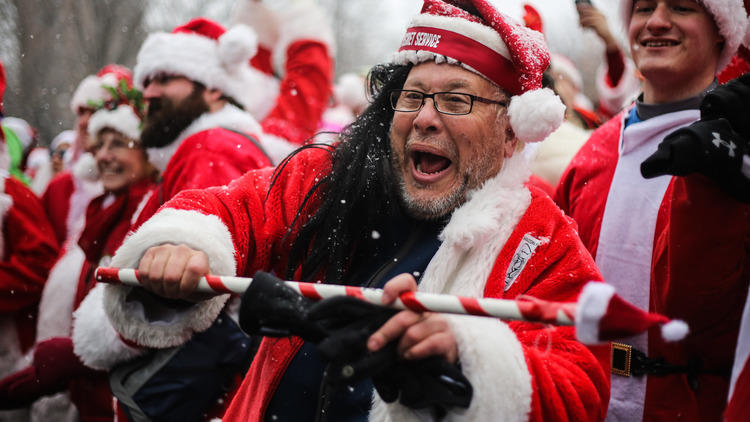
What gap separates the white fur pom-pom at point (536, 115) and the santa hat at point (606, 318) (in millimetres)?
1042

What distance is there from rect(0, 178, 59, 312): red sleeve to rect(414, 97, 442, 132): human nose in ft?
11.8

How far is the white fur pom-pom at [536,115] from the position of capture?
2422 millimetres

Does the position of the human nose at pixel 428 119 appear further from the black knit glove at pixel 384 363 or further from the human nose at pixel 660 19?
the human nose at pixel 660 19

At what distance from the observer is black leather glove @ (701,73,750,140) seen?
1944 millimetres

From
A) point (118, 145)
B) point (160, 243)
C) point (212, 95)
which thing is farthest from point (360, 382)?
point (118, 145)

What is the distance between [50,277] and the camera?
16.3 ft

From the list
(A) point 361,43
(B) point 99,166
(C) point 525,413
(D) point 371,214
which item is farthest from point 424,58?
(A) point 361,43

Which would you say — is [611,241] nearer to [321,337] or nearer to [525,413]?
[525,413]

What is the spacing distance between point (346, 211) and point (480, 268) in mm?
571

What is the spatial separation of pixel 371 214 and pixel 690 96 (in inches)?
63.2

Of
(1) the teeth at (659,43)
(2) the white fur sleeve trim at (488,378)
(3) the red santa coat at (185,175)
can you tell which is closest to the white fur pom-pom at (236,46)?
(3) the red santa coat at (185,175)

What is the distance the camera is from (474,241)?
7.19ft

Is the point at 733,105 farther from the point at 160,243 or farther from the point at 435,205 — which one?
the point at 160,243

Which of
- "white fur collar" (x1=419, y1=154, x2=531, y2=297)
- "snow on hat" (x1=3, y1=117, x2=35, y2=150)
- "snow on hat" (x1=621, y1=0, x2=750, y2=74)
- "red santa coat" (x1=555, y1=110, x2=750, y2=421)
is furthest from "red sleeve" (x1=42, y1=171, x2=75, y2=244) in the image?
"snow on hat" (x1=621, y1=0, x2=750, y2=74)
